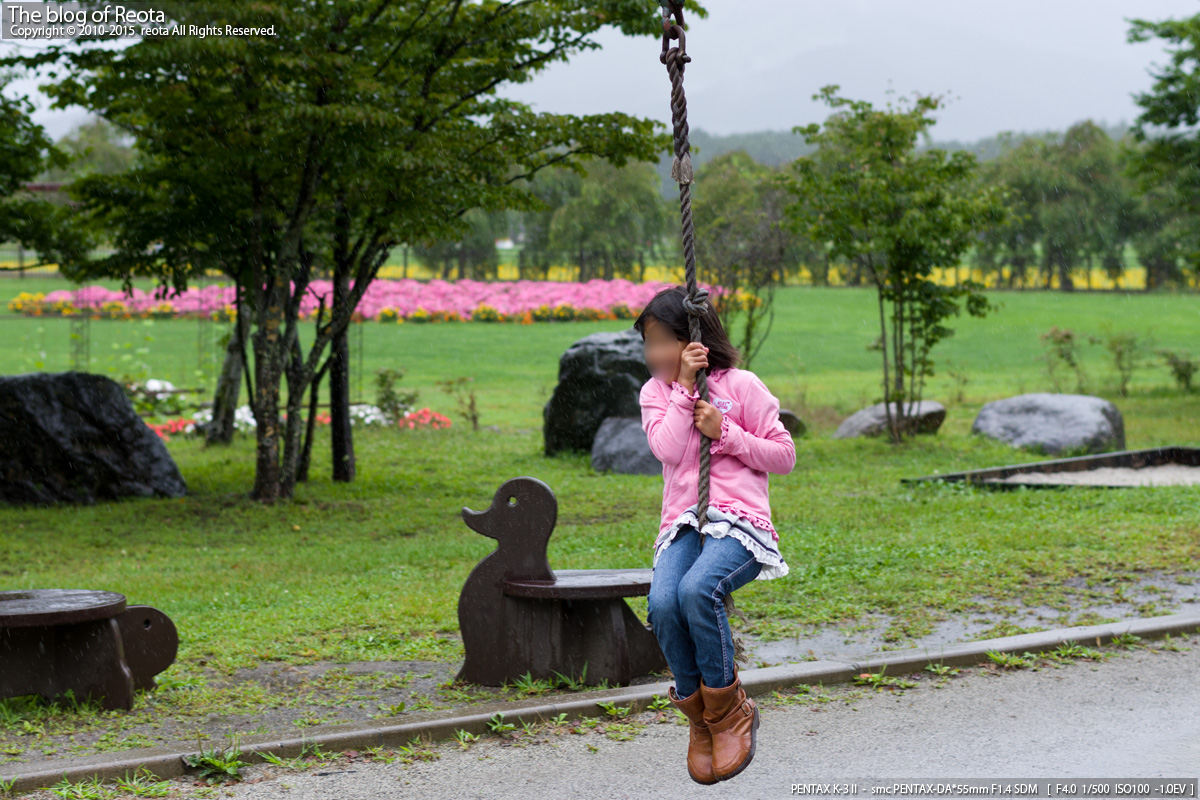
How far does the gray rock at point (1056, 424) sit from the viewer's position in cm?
1666

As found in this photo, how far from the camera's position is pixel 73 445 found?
13500 mm

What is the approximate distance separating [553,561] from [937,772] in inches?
205

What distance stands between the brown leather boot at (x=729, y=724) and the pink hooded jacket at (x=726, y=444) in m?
0.57

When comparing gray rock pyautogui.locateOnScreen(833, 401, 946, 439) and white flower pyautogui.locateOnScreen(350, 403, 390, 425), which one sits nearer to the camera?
gray rock pyautogui.locateOnScreen(833, 401, 946, 439)

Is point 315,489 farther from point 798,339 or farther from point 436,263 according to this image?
point 436,263

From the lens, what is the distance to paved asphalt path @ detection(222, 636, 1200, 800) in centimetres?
445

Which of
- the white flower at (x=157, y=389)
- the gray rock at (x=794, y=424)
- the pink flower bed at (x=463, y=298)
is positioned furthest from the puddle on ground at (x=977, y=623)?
the pink flower bed at (x=463, y=298)

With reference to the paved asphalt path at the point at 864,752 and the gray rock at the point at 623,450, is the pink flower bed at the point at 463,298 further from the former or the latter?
the paved asphalt path at the point at 864,752

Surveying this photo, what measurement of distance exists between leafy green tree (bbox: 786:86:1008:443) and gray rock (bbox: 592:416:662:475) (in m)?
4.04

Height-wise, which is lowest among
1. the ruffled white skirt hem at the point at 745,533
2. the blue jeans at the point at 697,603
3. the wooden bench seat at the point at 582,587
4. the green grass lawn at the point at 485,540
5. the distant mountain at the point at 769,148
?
the green grass lawn at the point at 485,540

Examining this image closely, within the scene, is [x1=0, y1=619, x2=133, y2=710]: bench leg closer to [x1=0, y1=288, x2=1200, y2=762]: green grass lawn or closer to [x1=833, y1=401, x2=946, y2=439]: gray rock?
[x1=0, y1=288, x2=1200, y2=762]: green grass lawn

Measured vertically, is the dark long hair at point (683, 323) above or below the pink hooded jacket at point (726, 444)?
above

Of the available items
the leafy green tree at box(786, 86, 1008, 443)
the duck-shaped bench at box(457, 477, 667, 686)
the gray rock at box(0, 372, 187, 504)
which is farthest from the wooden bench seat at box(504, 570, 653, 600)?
the leafy green tree at box(786, 86, 1008, 443)

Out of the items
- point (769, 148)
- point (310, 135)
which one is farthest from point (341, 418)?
point (769, 148)
